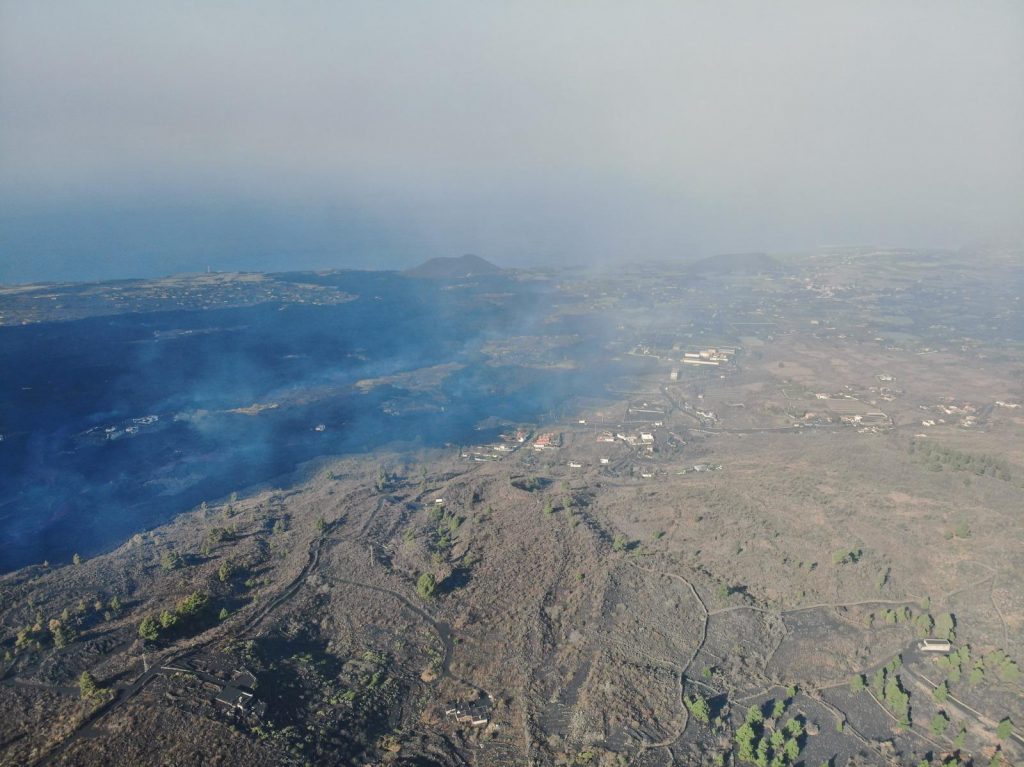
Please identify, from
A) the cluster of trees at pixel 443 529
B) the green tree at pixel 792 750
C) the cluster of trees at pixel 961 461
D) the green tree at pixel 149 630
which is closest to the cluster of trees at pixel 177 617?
the green tree at pixel 149 630

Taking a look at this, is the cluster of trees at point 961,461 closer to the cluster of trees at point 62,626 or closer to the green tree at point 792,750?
the green tree at point 792,750

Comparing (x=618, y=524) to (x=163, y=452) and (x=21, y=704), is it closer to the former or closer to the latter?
(x=21, y=704)

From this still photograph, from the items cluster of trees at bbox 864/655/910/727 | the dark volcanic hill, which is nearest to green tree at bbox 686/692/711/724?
cluster of trees at bbox 864/655/910/727

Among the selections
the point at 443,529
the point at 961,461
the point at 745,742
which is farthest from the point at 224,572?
the point at 961,461

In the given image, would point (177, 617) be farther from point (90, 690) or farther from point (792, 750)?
point (792, 750)

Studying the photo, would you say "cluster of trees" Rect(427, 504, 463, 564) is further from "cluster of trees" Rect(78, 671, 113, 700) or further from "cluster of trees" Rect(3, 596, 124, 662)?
"cluster of trees" Rect(78, 671, 113, 700)
